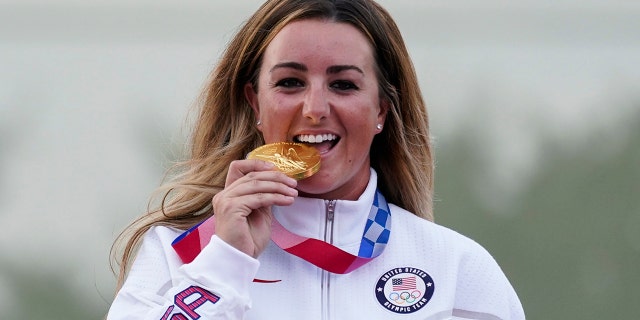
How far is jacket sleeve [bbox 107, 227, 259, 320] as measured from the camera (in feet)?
11.8

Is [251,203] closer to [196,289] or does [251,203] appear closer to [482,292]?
[196,289]

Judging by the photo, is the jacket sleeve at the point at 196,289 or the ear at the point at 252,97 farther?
the ear at the point at 252,97

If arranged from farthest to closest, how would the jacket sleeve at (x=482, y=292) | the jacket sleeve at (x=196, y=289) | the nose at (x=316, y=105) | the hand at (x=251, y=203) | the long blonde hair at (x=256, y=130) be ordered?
the long blonde hair at (x=256, y=130) < the jacket sleeve at (x=482, y=292) < the nose at (x=316, y=105) < the hand at (x=251, y=203) < the jacket sleeve at (x=196, y=289)

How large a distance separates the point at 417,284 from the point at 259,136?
0.62 metres

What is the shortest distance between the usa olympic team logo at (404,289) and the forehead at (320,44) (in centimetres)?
55

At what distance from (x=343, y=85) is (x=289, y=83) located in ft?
0.45

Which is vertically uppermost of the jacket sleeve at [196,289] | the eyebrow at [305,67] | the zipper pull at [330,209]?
the eyebrow at [305,67]

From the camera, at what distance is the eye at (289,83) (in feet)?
12.7

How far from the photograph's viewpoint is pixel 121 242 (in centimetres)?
412

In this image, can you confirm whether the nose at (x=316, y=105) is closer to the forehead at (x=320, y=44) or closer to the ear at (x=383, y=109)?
Answer: the forehead at (x=320, y=44)

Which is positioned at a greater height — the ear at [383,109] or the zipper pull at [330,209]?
the ear at [383,109]

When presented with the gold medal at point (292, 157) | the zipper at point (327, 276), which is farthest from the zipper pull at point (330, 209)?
the gold medal at point (292, 157)

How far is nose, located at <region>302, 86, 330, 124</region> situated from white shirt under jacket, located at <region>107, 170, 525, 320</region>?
10.1 inches

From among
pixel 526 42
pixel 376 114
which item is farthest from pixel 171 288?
pixel 526 42
